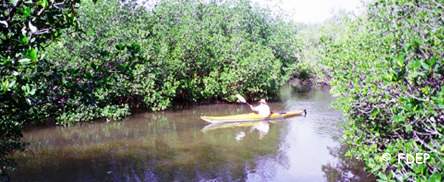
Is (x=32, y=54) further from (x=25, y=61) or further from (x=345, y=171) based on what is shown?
(x=345, y=171)

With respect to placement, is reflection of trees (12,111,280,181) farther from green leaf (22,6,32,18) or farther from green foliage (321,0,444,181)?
green leaf (22,6,32,18)

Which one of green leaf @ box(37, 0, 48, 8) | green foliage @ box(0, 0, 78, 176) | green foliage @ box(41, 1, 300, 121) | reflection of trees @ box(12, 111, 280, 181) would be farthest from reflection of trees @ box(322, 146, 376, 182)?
green leaf @ box(37, 0, 48, 8)

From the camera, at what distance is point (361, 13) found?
15.3m

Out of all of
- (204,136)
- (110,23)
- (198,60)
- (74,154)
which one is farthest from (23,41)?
(198,60)

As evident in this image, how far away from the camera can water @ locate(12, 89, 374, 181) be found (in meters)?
11.7

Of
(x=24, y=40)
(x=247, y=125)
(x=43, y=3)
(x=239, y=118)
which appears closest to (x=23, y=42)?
(x=24, y=40)

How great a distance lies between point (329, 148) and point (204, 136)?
5.07 metres

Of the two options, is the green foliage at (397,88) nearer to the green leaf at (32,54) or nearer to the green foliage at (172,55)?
the green leaf at (32,54)

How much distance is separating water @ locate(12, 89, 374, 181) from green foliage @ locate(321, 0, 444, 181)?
3.46 m

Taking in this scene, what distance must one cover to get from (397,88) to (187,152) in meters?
9.64

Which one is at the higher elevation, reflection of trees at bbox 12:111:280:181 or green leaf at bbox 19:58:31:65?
green leaf at bbox 19:58:31:65

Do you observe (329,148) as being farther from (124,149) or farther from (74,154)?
(74,154)
